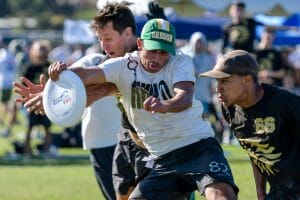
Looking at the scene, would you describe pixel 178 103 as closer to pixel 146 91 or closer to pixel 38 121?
pixel 146 91

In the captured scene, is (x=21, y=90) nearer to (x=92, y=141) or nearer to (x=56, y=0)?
(x=92, y=141)

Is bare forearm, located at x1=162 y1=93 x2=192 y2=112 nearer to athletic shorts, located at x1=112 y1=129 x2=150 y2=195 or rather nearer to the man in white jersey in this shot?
the man in white jersey

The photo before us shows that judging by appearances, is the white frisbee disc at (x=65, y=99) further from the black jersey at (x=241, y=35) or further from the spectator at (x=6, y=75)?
the spectator at (x=6, y=75)

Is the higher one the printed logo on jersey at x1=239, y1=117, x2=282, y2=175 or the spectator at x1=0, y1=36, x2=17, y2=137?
the printed logo on jersey at x1=239, y1=117, x2=282, y2=175

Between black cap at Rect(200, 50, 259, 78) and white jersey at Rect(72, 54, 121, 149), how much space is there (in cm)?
232

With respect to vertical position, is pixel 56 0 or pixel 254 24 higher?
pixel 254 24

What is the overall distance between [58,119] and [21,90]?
0.49m

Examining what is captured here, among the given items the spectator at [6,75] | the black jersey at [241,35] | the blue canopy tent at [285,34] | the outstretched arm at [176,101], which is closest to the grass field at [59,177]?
the black jersey at [241,35]

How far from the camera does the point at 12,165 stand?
1532 centimetres

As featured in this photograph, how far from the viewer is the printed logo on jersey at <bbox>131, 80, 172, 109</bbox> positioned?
22.3ft

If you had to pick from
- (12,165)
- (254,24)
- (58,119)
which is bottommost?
(12,165)

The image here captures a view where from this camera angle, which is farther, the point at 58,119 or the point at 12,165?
the point at 12,165

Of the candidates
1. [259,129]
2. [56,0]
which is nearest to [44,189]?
[259,129]

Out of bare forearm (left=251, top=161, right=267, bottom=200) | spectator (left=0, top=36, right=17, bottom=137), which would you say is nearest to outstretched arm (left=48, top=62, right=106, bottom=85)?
bare forearm (left=251, top=161, right=267, bottom=200)
